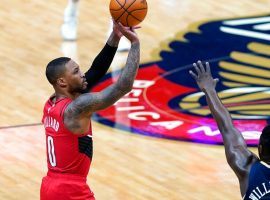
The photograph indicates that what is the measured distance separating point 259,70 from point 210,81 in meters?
7.46

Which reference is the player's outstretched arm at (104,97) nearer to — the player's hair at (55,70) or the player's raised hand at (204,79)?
the player's hair at (55,70)

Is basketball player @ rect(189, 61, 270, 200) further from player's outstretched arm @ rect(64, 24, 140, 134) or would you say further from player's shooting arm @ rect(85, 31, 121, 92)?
player's shooting arm @ rect(85, 31, 121, 92)

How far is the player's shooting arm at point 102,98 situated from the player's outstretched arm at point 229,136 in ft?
2.52

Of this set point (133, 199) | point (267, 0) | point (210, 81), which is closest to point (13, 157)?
point (133, 199)

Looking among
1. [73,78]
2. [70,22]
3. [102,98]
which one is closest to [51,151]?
[73,78]

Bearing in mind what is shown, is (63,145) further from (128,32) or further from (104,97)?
(128,32)

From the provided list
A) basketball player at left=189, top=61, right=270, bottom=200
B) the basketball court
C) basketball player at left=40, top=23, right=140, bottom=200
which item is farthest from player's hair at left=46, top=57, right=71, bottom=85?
the basketball court

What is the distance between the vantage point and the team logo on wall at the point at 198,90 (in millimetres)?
11664

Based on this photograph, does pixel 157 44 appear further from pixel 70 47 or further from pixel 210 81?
pixel 210 81

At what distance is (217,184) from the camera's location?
A: 10.0m

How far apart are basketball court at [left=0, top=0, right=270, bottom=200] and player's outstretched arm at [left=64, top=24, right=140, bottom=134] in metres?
2.73

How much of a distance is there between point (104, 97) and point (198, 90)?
598 centimetres

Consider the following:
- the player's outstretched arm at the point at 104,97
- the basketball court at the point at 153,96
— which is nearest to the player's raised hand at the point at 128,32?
the player's outstretched arm at the point at 104,97

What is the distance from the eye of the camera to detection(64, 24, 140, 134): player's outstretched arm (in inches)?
271
